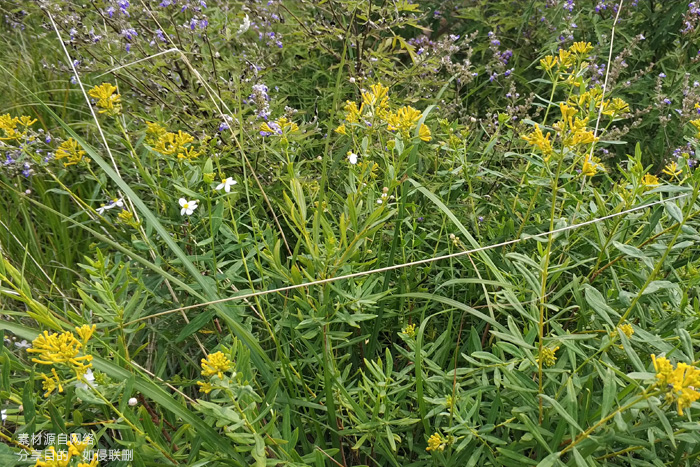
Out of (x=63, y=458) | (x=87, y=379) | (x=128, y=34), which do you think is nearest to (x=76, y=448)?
(x=63, y=458)

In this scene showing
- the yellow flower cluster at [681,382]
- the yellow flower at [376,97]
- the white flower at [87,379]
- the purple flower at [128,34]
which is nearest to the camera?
the yellow flower cluster at [681,382]

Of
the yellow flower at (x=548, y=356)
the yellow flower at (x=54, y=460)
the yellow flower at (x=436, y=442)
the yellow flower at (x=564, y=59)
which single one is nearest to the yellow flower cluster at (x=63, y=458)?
the yellow flower at (x=54, y=460)

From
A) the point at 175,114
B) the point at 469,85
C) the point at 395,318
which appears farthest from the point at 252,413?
the point at 469,85

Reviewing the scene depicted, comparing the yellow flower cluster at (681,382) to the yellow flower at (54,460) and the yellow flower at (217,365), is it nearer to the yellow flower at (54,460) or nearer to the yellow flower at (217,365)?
the yellow flower at (217,365)

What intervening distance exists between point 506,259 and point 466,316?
285 millimetres

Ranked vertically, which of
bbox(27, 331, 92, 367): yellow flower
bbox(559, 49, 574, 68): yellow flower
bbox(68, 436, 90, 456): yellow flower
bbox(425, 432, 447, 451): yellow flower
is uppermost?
bbox(559, 49, 574, 68): yellow flower

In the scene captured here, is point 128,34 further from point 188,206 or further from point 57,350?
point 57,350

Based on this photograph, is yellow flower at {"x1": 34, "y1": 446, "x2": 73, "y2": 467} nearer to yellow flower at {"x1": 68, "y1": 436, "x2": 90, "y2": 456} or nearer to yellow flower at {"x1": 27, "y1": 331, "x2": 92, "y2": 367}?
yellow flower at {"x1": 68, "y1": 436, "x2": 90, "y2": 456}

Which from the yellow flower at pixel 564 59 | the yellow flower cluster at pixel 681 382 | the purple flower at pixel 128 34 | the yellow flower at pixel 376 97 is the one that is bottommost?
the yellow flower cluster at pixel 681 382

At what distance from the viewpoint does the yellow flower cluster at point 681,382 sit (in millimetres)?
944

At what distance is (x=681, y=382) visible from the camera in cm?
96

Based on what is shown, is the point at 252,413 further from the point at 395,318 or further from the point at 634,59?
the point at 634,59

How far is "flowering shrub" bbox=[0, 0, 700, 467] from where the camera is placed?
129 cm

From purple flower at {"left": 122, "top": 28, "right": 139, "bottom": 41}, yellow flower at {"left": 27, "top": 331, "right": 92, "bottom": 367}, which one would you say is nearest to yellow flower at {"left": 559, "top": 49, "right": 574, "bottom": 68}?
yellow flower at {"left": 27, "top": 331, "right": 92, "bottom": 367}
